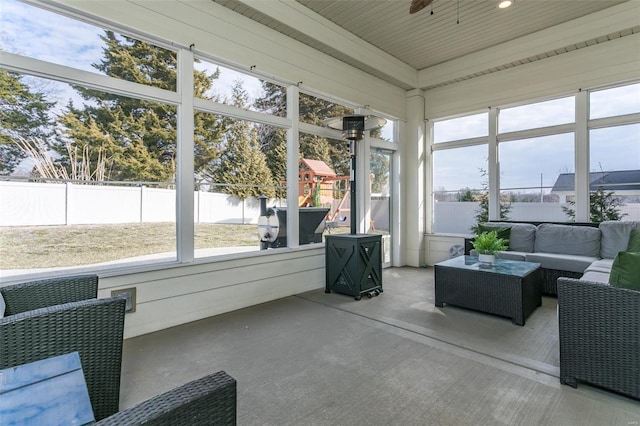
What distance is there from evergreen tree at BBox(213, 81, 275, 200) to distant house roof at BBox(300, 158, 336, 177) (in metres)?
0.70

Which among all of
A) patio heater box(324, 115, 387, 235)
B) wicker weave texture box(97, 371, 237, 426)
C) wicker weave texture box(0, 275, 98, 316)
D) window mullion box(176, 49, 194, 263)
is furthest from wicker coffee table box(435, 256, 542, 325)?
wicker weave texture box(0, 275, 98, 316)

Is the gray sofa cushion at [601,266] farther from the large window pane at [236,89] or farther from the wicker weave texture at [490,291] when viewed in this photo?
the large window pane at [236,89]

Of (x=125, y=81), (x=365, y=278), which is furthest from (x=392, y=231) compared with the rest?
(x=125, y=81)

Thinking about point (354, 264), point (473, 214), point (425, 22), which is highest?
point (425, 22)

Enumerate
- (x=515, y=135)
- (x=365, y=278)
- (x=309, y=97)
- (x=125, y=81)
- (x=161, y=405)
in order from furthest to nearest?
(x=515, y=135) < (x=309, y=97) < (x=365, y=278) < (x=125, y=81) < (x=161, y=405)

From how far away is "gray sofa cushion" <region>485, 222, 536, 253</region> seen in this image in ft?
15.9

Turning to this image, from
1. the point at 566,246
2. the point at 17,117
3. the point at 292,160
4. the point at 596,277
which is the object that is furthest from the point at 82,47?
the point at 566,246

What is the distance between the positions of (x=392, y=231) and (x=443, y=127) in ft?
7.53

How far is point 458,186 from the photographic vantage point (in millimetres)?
6219

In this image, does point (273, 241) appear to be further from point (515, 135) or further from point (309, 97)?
point (515, 135)

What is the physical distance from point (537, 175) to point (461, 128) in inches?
62.0

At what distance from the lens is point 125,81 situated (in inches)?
122

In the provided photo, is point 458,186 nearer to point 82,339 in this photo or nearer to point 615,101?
point 615,101

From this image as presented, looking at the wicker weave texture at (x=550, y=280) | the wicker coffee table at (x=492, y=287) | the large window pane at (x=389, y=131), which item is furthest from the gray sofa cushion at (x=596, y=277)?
the large window pane at (x=389, y=131)
